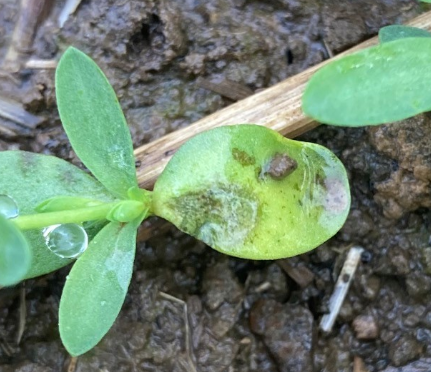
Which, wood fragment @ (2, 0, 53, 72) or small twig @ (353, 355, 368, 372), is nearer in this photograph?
small twig @ (353, 355, 368, 372)

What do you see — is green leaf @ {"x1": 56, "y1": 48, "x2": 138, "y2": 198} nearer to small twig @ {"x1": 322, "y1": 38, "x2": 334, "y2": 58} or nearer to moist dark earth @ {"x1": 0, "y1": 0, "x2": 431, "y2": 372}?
moist dark earth @ {"x1": 0, "y1": 0, "x2": 431, "y2": 372}

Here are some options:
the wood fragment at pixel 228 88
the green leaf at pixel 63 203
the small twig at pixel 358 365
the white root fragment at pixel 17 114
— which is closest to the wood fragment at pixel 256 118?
the wood fragment at pixel 228 88

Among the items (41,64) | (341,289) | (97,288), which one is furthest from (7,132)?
(341,289)

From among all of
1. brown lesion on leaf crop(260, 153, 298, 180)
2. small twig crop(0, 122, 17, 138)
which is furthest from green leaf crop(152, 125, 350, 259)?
small twig crop(0, 122, 17, 138)

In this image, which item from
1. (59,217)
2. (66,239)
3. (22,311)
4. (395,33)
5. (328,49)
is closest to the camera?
(59,217)

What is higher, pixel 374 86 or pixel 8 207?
pixel 374 86

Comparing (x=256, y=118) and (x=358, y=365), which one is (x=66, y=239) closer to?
(x=256, y=118)

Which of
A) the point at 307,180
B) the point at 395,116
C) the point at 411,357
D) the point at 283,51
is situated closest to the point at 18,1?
the point at 283,51
